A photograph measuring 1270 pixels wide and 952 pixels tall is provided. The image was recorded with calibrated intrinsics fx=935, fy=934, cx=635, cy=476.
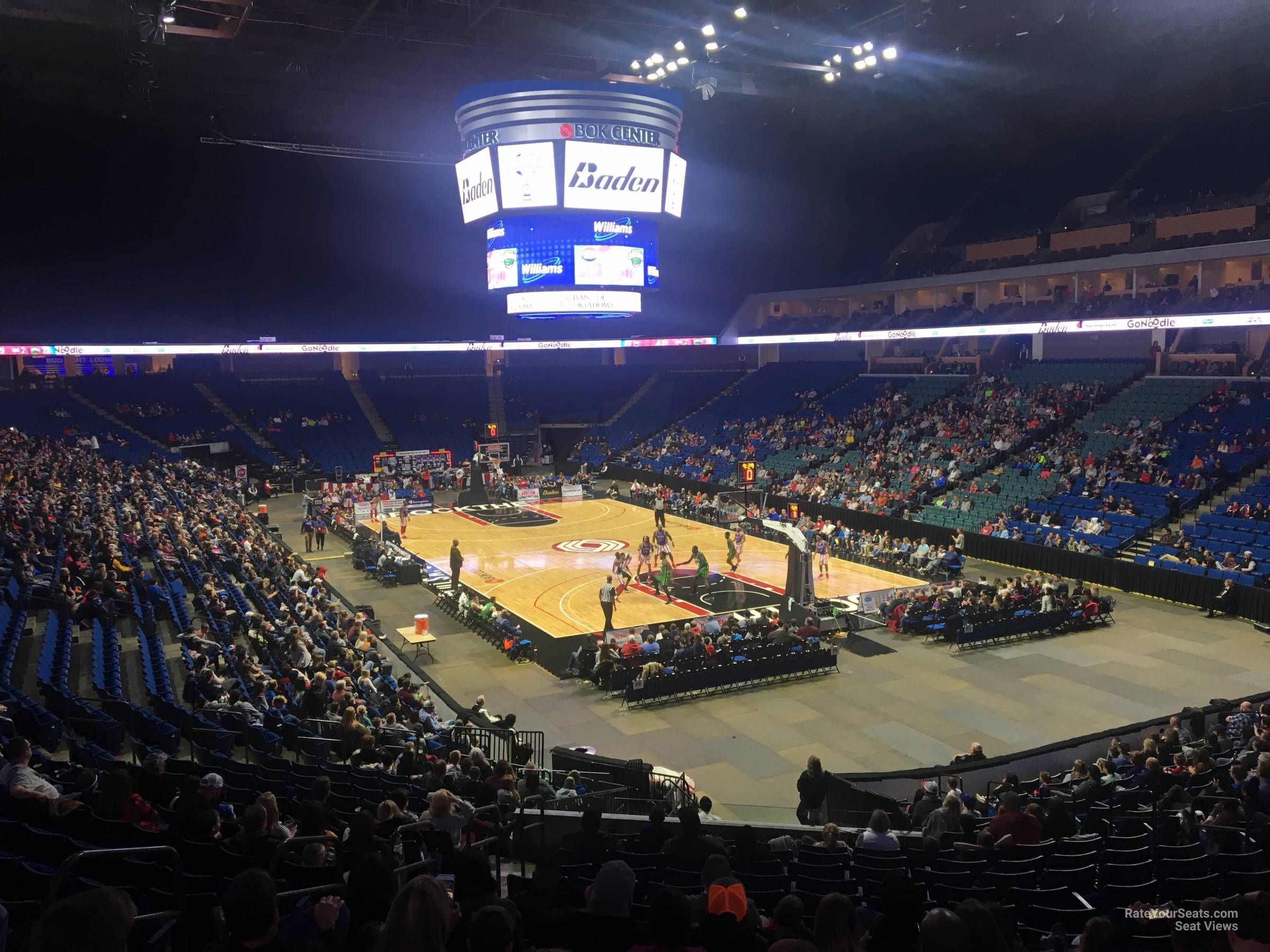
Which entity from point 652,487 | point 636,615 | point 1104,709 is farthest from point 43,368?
point 1104,709

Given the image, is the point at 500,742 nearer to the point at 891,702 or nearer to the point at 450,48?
the point at 891,702

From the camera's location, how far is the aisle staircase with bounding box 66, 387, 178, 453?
46375 millimetres

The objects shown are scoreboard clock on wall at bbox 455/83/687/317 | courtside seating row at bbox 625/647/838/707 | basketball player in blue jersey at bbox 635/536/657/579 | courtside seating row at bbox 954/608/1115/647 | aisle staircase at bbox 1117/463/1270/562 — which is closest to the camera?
courtside seating row at bbox 625/647/838/707

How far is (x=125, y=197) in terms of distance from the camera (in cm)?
4328

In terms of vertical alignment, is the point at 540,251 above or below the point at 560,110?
below

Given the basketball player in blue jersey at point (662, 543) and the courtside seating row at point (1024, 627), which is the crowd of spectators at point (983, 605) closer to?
the courtside seating row at point (1024, 627)

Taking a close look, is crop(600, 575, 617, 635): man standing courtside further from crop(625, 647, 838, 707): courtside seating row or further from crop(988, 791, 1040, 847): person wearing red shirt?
crop(988, 791, 1040, 847): person wearing red shirt

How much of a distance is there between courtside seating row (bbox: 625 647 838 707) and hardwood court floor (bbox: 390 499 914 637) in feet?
15.3

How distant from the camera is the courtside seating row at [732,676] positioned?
17.9 metres

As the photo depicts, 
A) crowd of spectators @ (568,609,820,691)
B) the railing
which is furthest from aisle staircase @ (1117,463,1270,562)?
the railing

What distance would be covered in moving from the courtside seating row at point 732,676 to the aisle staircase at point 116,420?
120 feet

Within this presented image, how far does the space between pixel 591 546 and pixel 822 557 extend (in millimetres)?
8579

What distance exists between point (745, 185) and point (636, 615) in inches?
1285

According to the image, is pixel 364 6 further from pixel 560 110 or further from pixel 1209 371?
pixel 1209 371
